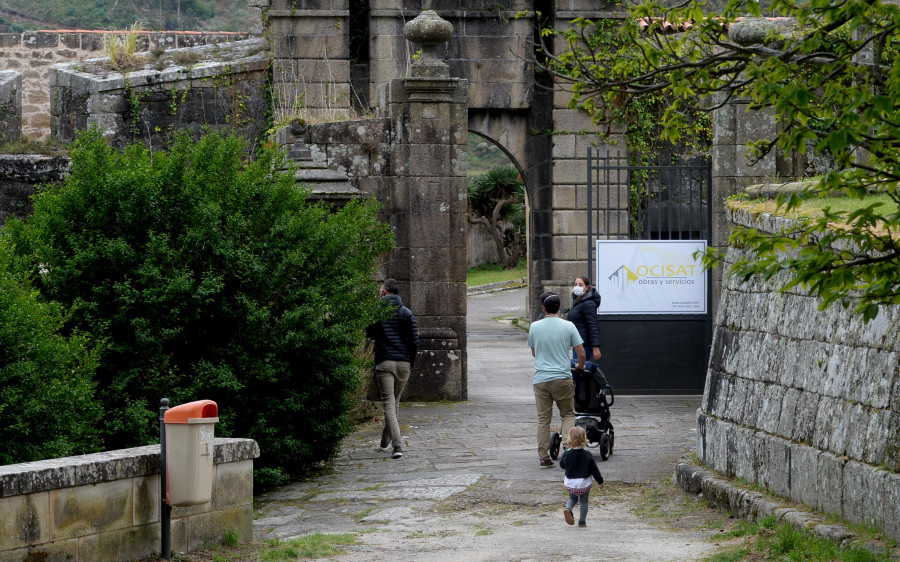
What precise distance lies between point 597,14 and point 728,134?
21.4 feet

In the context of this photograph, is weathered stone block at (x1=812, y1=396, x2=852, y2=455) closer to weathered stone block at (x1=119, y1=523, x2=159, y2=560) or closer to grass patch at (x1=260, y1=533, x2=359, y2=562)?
grass patch at (x1=260, y1=533, x2=359, y2=562)

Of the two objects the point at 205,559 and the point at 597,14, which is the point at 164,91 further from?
the point at 205,559

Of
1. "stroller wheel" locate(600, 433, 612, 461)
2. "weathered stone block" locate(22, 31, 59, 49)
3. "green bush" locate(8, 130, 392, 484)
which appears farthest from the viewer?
"weathered stone block" locate(22, 31, 59, 49)

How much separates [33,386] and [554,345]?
177 inches

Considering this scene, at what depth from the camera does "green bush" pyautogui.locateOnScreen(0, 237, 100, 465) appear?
7.04m

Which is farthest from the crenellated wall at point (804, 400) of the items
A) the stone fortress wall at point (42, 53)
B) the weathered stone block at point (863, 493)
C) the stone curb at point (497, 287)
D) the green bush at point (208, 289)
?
the stone curb at point (497, 287)

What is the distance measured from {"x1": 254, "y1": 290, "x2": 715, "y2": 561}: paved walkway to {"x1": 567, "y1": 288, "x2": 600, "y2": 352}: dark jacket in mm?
1018

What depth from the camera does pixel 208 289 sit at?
358 inches

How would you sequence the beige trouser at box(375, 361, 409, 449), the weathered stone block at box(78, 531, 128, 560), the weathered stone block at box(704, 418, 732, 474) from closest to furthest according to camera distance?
the weathered stone block at box(78, 531, 128, 560) → the weathered stone block at box(704, 418, 732, 474) → the beige trouser at box(375, 361, 409, 449)

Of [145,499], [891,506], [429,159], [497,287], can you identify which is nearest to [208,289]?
[145,499]

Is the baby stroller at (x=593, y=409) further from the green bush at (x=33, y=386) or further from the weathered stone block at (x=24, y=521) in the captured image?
the weathered stone block at (x=24, y=521)

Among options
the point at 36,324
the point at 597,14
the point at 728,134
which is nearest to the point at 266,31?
the point at 597,14

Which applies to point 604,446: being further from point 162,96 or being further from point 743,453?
→ point 162,96

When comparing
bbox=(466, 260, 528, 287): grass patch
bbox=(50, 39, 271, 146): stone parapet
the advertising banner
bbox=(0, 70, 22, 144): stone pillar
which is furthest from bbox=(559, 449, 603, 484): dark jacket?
bbox=(466, 260, 528, 287): grass patch
